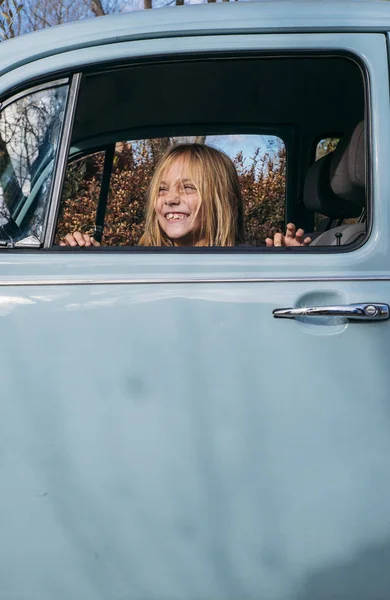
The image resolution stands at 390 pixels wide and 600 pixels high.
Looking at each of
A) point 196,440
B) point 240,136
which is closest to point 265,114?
point 240,136

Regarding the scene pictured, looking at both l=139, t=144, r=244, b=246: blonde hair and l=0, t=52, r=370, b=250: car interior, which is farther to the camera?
l=139, t=144, r=244, b=246: blonde hair

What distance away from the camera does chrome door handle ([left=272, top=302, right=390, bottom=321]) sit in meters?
1.71

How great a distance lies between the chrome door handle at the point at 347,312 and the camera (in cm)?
171

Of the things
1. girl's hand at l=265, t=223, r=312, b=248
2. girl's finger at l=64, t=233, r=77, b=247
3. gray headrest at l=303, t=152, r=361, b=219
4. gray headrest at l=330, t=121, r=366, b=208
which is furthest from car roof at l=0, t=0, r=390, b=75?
gray headrest at l=303, t=152, r=361, b=219

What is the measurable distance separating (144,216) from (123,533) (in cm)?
107

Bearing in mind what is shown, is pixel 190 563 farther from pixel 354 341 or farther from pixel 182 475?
pixel 354 341

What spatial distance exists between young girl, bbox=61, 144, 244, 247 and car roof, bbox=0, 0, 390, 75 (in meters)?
0.62

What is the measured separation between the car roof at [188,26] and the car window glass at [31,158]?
0.35 feet

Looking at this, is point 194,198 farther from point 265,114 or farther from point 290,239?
point 265,114

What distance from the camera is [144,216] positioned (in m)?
2.37

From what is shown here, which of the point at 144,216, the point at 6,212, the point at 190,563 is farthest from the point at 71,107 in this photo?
the point at 190,563

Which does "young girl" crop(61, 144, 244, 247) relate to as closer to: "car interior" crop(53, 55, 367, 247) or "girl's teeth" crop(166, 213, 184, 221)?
"girl's teeth" crop(166, 213, 184, 221)

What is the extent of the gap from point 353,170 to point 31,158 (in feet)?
2.97

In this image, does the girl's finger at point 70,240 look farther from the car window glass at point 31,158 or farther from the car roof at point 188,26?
the car roof at point 188,26
